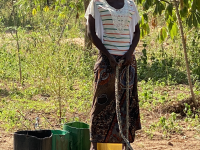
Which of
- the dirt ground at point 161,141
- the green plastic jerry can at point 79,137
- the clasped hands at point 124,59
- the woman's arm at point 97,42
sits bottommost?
the dirt ground at point 161,141

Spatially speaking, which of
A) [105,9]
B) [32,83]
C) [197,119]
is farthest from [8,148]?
[32,83]

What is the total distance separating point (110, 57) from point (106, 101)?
0.37 m

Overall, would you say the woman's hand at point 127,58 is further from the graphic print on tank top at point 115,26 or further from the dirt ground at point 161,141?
the dirt ground at point 161,141

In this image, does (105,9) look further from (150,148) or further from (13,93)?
(13,93)

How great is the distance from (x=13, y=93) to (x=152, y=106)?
222cm

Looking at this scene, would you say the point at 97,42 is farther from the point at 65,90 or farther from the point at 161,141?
the point at 65,90

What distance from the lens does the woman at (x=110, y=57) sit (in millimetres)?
2811

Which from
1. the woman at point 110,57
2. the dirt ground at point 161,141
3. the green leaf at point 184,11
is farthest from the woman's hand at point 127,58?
the green leaf at point 184,11

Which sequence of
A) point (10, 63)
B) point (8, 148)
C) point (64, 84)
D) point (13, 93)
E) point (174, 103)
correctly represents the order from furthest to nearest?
point (10, 63) → point (13, 93) → point (174, 103) → point (64, 84) → point (8, 148)

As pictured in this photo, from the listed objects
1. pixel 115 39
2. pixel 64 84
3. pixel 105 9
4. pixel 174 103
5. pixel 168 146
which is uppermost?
pixel 105 9

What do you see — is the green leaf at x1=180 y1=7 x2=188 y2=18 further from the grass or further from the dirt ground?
the dirt ground

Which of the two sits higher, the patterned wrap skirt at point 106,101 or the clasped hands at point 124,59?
the clasped hands at point 124,59

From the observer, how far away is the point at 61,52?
4.48 metres

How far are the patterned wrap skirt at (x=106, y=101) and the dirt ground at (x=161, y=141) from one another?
774 mm
